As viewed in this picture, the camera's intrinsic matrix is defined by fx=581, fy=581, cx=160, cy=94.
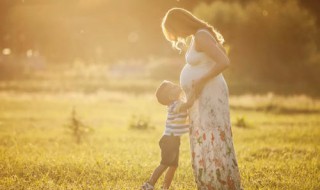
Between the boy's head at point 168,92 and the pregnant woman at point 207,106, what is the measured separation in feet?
1.37

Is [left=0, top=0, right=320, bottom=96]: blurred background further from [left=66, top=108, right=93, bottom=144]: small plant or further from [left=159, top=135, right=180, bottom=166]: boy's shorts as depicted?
[left=159, top=135, right=180, bottom=166]: boy's shorts

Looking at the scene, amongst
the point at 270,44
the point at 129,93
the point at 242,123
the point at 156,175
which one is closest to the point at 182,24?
the point at 156,175

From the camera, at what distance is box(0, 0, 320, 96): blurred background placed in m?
42.2

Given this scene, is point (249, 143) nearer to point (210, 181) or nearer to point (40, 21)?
point (210, 181)

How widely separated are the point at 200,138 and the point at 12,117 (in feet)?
56.3

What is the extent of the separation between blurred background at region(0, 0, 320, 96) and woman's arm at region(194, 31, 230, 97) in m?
30.5

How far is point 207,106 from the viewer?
7004 mm

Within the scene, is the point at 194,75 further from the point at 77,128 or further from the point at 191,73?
the point at 77,128

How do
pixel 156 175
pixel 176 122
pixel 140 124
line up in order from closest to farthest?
pixel 176 122 < pixel 156 175 < pixel 140 124

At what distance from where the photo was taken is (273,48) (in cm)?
4403

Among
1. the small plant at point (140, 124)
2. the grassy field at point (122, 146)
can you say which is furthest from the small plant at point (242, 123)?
the small plant at point (140, 124)

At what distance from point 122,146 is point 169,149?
7280 millimetres

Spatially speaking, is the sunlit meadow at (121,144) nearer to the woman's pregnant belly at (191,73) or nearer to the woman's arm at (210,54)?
the woman's pregnant belly at (191,73)

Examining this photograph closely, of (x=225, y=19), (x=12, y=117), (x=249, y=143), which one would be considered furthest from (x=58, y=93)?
(x=249, y=143)
